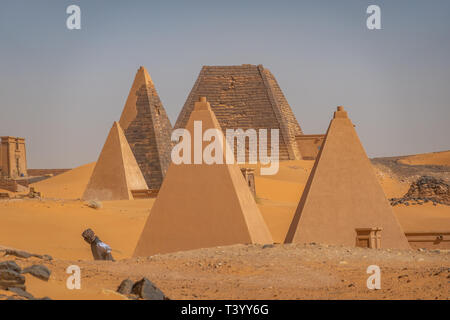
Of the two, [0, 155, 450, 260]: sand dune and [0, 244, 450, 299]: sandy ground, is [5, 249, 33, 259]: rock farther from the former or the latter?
[0, 155, 450, 260]: sand dune

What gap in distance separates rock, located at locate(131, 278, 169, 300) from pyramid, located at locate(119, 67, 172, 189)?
55.0ft

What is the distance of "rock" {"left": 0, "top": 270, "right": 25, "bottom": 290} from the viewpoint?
506 cm

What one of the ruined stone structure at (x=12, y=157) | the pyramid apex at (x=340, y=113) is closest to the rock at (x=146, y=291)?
the pyramid apex at (x=340, y=113)

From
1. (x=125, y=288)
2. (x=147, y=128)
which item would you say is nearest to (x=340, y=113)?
(x=125, y=288)

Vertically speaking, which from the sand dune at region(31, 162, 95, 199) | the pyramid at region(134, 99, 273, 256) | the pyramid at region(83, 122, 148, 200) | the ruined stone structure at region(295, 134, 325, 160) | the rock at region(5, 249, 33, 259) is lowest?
the rock at region(5, 249, 33, 259)

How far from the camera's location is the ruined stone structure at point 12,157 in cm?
→ 4928

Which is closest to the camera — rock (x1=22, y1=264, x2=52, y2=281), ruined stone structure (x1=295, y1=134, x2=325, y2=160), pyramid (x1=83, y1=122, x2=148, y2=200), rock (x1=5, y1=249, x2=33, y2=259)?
rock (x1=22, y1=264, x2=52, y2=281)

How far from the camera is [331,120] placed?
10219 mm

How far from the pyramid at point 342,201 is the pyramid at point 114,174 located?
11.2 metres

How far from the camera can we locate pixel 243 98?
→ 40.9 meters

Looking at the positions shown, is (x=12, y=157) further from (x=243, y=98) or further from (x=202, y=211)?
(x=202, y=211)

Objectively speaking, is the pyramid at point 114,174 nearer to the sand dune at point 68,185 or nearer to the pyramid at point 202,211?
the sand dune at point 68,185

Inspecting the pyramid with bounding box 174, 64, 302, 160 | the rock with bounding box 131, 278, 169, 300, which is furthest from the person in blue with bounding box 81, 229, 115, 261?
the pyramid with bounding box 174, 64, 302, 160

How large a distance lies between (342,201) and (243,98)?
3137cm
